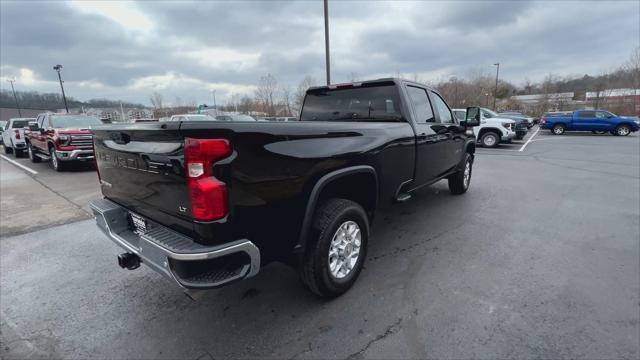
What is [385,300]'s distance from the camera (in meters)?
2.89

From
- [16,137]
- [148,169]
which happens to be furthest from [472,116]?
[16,137]

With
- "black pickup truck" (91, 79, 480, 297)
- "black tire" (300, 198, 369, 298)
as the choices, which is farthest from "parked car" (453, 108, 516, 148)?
"black tire" (300, 198, 369, 298)

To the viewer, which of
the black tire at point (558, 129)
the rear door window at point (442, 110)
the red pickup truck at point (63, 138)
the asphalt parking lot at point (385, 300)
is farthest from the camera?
the black tire at point (558, 129)

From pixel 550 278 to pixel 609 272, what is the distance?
70 cm

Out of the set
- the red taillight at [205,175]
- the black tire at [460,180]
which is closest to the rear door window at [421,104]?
the black tire at [460,180]

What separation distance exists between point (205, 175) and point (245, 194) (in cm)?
27

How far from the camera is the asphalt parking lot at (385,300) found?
→ 7.75ft

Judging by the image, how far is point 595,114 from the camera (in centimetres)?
2102

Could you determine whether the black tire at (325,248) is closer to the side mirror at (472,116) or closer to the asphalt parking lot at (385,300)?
the asphalt parking lot at (385,300)

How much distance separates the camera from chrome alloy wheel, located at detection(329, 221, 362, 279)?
2.85 metres

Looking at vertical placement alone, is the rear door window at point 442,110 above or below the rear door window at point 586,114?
above

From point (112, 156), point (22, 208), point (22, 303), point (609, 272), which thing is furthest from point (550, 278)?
point (22, 208)

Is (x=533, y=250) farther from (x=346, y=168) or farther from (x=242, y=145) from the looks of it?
(x=242, y=145)

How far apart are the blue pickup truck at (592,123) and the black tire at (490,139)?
10.6 m
